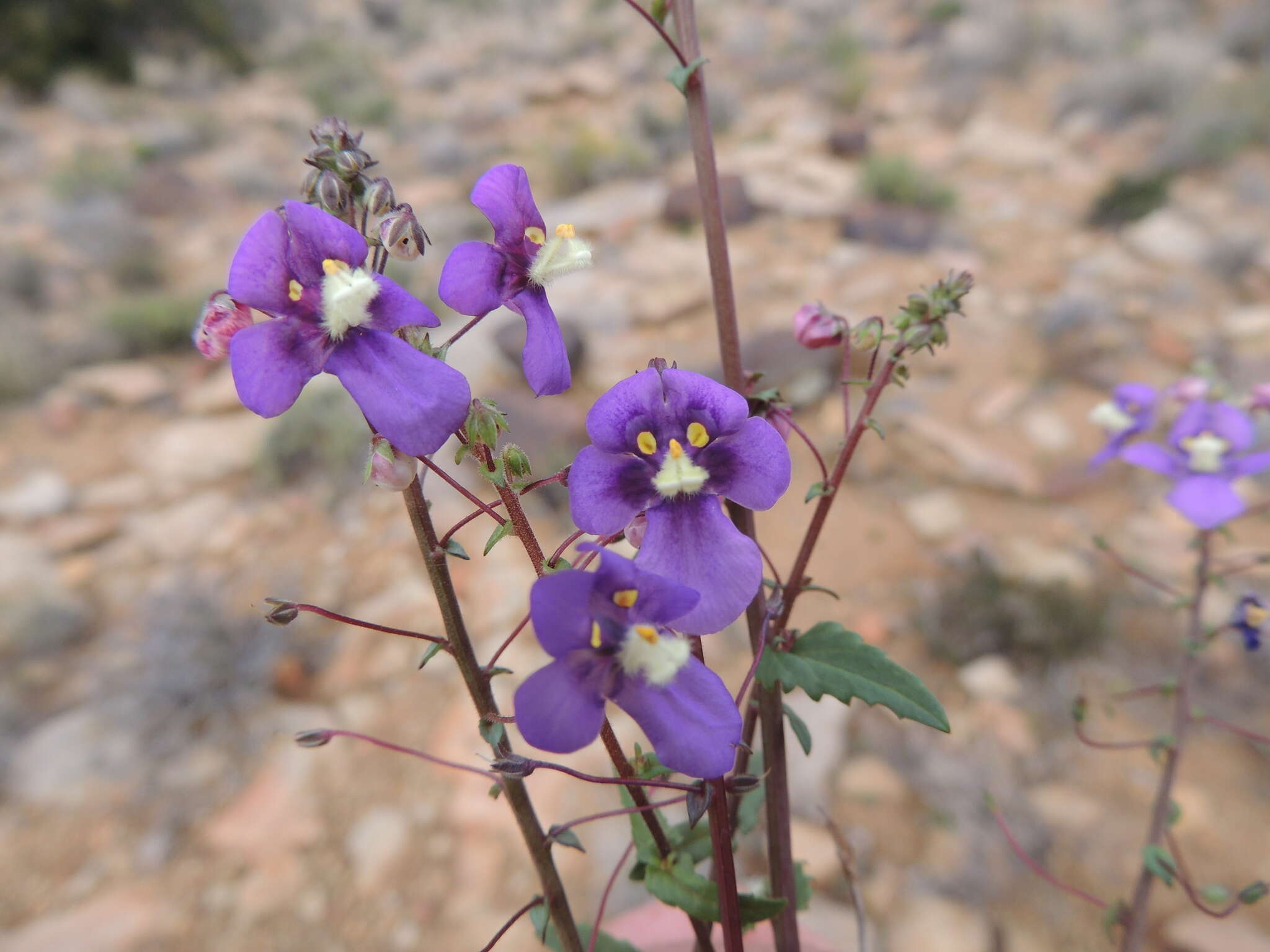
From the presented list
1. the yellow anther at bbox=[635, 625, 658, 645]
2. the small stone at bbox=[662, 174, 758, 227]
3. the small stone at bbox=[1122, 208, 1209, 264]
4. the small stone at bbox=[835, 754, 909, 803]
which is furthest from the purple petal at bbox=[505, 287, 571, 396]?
the small stone at bbox=[1122, 208, 1209, 264]

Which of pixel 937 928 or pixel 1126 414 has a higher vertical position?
pixel 1126 414

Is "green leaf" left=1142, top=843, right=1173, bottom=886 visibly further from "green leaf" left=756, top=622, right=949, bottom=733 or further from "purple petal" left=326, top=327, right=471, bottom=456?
"purple petal" left=326, top=327, right=471, bottom=456

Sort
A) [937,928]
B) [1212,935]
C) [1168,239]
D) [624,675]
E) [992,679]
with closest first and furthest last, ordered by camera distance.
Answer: [624,675]
[1212,935]
[937,928]
[992,679]
[1168,239]

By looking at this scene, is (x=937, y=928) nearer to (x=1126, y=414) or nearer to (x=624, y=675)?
(x=1126, y=414)

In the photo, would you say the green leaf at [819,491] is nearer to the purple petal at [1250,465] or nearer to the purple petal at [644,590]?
the purple petal at [644,590]

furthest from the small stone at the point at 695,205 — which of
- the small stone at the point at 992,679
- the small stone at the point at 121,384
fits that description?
the small stone at the point at 992,679

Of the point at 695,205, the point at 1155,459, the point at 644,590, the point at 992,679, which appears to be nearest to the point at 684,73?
the point at 644,590
